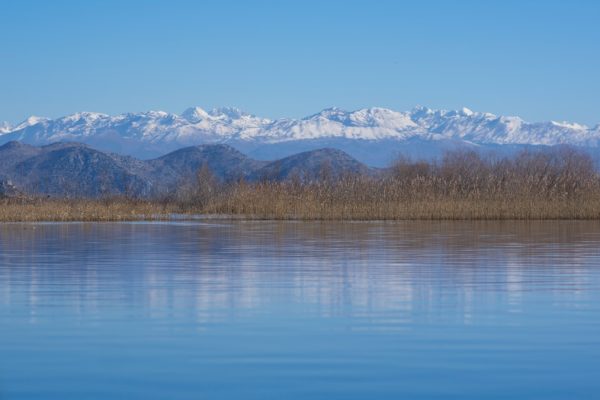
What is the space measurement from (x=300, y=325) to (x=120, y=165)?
488 feet

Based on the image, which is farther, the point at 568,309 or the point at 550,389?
the point at 568,309

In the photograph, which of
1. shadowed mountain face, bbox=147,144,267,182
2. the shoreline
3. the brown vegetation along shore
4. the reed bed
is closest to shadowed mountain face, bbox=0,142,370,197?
shadowed mountain face, bbox=147,144,267,182

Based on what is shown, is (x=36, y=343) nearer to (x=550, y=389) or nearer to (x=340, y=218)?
(x=550, y=389)

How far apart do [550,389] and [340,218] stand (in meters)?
31.3

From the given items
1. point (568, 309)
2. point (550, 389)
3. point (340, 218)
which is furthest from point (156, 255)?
point (340, 218)

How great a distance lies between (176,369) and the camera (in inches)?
343

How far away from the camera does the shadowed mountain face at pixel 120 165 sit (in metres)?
148

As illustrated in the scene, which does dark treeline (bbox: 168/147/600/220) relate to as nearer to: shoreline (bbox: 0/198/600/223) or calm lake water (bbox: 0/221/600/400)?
shoreline (bbox: 0/198/600/223)

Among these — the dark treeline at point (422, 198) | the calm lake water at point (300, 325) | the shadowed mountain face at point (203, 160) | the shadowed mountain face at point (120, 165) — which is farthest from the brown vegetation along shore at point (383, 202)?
the shadowed mountain face at point (203, 160)

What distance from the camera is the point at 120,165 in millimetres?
157250

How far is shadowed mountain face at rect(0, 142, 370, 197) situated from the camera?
148 metres

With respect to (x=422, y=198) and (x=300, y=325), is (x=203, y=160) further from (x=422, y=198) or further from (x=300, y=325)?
(x=300, y=325)

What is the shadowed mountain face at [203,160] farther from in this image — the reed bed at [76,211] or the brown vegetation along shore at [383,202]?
the brown vegetation along shore at [383,202]

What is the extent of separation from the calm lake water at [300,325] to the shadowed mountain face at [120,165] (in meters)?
123
